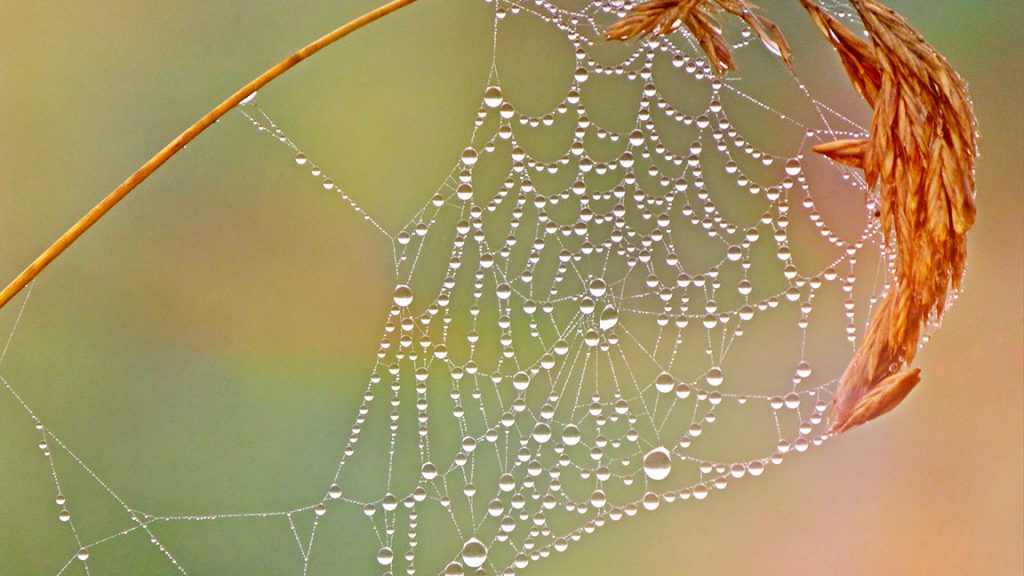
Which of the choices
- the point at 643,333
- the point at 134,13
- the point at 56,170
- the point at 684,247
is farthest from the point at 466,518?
the point at 134,13

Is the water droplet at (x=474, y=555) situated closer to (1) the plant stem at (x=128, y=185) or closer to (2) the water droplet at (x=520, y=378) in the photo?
(2) the water droplet at (x=520, y=378)

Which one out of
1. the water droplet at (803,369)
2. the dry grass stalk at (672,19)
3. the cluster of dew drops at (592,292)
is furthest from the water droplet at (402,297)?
the water droplet at (803,369)

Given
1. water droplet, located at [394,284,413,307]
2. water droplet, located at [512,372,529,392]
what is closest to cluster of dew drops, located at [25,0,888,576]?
water droplet, located at [512,372,529,392]

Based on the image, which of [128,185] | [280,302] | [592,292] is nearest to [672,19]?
[128,185]

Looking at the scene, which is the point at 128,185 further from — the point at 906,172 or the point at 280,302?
the point at 280,302

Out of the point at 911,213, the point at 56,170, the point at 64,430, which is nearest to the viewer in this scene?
the point at 911,213

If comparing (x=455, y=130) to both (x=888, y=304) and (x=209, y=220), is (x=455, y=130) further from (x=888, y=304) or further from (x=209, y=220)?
(x=888, y=304)
